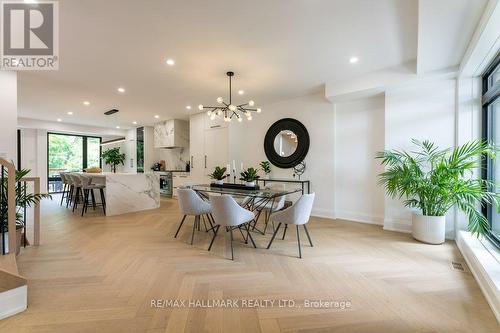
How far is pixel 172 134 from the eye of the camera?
7.30m

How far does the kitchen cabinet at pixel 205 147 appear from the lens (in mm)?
6043

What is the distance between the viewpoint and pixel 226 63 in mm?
3264

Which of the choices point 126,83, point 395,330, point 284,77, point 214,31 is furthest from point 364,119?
point 126,83

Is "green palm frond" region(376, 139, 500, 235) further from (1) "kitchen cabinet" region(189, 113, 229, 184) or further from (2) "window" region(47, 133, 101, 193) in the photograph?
(2) "window" region(47, 133, 101, 193)

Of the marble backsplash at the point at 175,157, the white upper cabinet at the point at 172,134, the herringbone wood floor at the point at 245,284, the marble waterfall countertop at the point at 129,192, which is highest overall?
the white upper cabinet at the point at 172,134

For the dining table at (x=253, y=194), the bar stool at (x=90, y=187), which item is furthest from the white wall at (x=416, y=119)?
the bar stool at (x=90, y=187)

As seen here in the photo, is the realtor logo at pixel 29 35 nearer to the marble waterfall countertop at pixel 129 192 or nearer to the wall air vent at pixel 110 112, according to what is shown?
the marble waterfall countertop at pixel 129 192

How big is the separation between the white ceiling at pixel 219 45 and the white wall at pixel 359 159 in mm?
810

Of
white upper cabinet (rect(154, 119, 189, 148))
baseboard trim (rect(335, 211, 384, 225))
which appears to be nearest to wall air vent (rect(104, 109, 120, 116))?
white upper cabinet (rect(154, 119, 189, 148))

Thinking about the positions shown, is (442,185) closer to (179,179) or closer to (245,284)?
(245,284)

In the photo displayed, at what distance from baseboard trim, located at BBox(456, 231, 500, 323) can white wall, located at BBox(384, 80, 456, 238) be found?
76cm

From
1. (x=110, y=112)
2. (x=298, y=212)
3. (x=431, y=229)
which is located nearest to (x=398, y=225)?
(x=431, y=229)

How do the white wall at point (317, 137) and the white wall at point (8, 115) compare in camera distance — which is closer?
the white wall at point (8, 115)

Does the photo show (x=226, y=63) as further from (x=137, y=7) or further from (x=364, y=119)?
(x=364, y=119)
